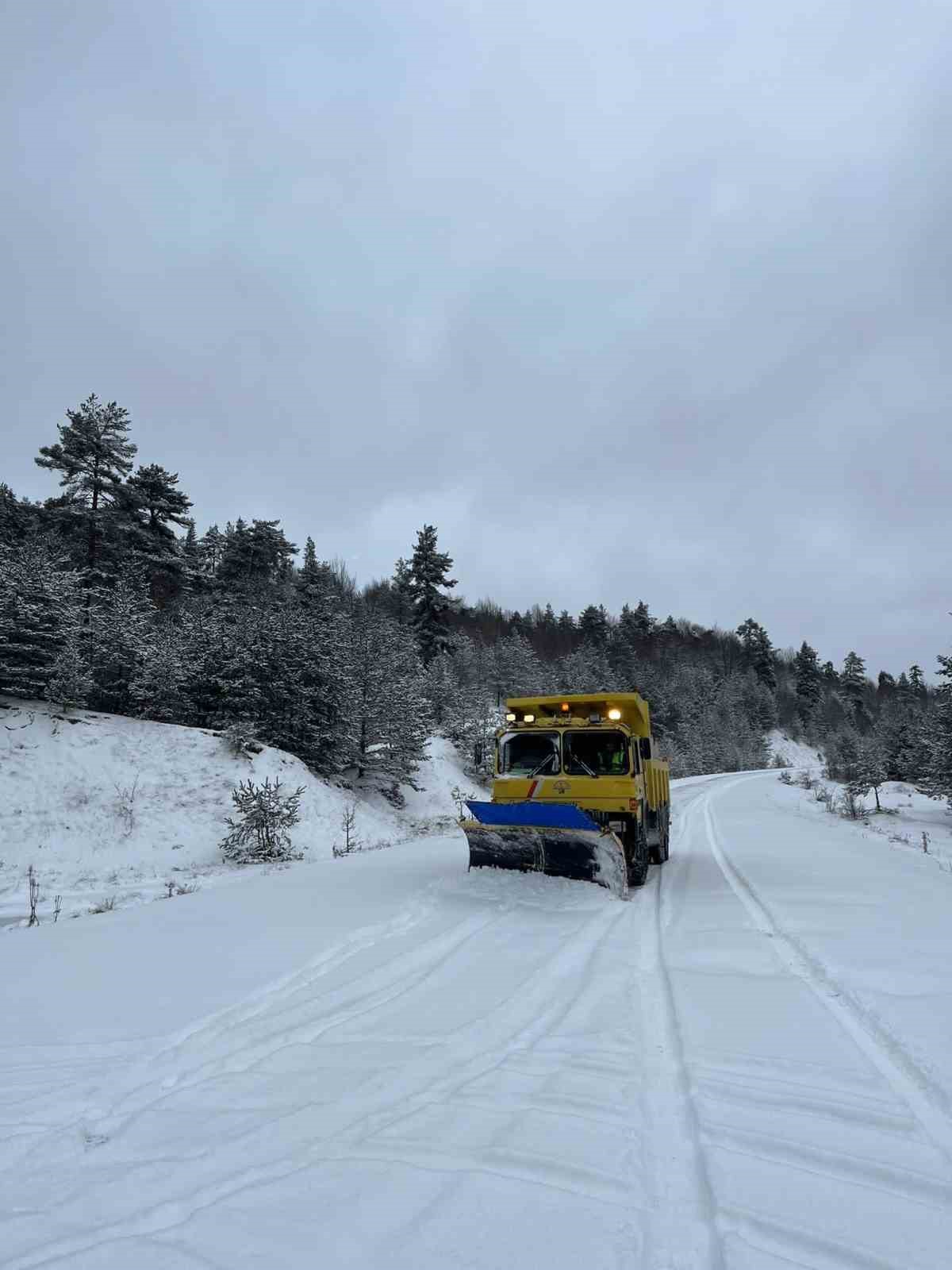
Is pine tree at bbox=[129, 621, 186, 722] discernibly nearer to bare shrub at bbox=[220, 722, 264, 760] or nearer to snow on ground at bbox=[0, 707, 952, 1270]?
bare shrub at bbox=[220, 722, 264, 760]

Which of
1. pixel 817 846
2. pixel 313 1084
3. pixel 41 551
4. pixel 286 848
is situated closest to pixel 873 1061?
pixel 313 1084

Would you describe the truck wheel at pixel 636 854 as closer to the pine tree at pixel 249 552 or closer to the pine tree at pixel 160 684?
the pine tree at pixel 160 684

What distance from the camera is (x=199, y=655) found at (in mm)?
21438

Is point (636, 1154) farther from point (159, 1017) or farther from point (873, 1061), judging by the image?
point (159, 1017)

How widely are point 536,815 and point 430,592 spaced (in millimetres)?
36903

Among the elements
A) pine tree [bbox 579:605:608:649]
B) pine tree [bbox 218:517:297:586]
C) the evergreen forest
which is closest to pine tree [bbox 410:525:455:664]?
the evergreen forest

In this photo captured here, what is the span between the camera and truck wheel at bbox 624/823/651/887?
30.1 ft

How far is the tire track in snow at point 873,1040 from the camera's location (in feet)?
10.0

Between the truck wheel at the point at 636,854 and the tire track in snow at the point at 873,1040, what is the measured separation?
2.12 meters

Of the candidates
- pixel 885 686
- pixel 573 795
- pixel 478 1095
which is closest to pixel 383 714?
pixel 573 795

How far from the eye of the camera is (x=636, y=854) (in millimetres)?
9227

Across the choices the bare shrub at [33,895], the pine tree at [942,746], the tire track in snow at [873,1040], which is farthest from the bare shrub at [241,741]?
the pine tree at [942,746]

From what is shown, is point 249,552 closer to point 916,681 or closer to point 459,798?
point 459,798

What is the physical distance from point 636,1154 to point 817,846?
41.8 feet
